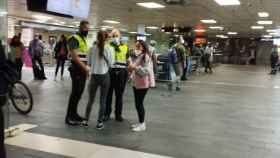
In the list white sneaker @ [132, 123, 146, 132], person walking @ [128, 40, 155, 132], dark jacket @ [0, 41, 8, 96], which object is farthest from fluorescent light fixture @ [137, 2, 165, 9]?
dark jacket @ [0, 41, 8, 96]

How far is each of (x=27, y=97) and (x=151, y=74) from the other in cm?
217

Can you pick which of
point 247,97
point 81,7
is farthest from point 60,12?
point 247,97

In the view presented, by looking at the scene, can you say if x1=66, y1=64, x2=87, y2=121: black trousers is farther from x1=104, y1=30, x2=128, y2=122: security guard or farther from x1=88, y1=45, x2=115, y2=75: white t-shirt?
x1=104, y1=30, x2=128, y2=122: security guard

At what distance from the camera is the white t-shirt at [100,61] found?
433 centimetres

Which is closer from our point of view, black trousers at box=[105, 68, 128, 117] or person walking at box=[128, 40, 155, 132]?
person walking at box=[128, 40, 155, 132]

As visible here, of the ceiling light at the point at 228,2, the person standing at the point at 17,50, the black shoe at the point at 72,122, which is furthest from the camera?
the ceiling light at the point at 228,2

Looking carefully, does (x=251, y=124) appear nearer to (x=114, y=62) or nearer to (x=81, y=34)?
(x=114, y=62)

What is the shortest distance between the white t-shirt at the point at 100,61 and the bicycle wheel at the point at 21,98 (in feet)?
4.63

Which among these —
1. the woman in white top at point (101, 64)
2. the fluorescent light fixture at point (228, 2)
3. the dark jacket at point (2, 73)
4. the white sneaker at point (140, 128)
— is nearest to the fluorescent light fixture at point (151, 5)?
the fluorescent light fixture at point (228, 2)

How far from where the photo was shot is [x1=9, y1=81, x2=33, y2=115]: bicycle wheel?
200 inches

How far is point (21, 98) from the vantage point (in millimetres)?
5156

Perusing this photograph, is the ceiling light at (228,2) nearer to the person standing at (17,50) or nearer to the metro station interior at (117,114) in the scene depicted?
the metro station interior at (117,114)

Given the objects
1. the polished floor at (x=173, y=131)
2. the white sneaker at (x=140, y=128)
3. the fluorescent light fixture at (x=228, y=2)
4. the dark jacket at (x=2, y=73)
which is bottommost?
the polished floor at (x=173, y=131)

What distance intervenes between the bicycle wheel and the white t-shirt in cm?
141
